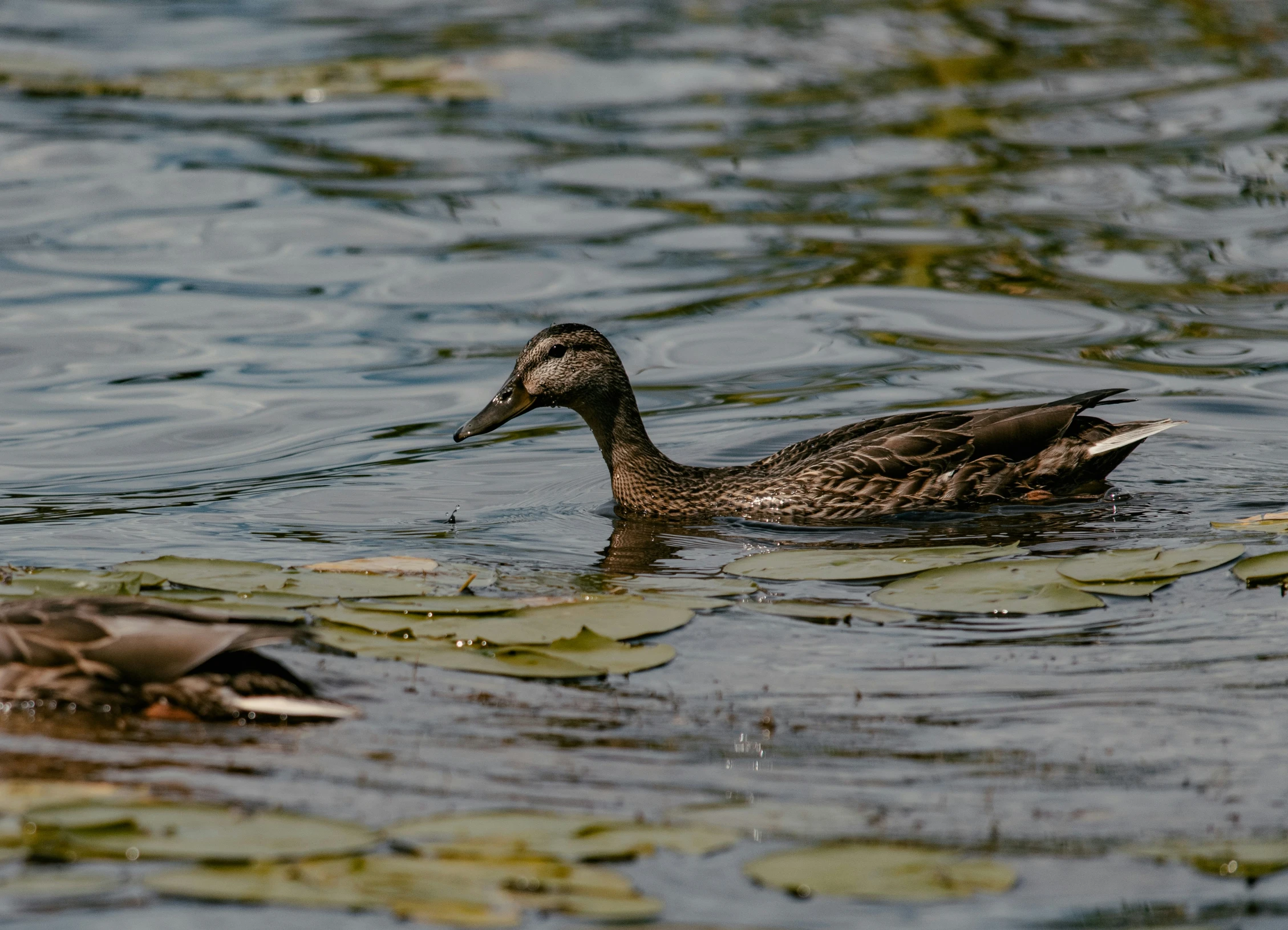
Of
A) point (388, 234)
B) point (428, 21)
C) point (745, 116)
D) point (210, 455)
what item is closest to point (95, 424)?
point (210, 455)

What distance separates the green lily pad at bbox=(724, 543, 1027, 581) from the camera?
7.55 m

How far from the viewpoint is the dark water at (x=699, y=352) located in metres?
5.31

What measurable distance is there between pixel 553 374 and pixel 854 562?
2.76 metres

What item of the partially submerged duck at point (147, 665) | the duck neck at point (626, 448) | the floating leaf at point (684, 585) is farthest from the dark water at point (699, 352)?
the duck neck at point (626, 448)

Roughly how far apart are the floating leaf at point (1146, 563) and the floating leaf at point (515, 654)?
1.85m

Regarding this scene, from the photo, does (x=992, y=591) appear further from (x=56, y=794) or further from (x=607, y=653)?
(x=56, y=794)

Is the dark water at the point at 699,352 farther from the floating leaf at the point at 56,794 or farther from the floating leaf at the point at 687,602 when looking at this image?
the floating leaf at the point at 687,602

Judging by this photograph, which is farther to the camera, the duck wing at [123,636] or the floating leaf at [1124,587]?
the floating leaf at [1124,587]

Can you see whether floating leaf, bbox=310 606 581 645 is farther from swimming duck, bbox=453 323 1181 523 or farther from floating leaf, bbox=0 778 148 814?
swimming duck, bbox=453 323 1181 523

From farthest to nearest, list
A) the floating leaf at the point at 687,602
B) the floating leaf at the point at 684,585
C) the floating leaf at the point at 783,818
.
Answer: the floating leaf at the point at 684,585, the floating leaf at the point at 687,602, the floating leaf at the point at 783,818

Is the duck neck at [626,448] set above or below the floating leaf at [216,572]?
below

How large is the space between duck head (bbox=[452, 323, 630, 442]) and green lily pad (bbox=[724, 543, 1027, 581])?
2.27m

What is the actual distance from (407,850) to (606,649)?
187 centimetres

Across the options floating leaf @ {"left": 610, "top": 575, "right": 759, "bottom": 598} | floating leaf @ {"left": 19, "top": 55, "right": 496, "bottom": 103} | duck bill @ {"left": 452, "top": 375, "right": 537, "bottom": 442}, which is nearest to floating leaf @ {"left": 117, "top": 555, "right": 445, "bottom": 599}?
floating leaf @ {"left": 610, "top": 575, "right": 759, "bottom": 598}
